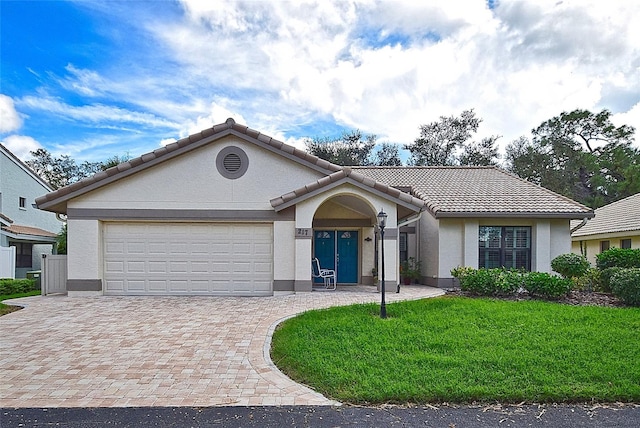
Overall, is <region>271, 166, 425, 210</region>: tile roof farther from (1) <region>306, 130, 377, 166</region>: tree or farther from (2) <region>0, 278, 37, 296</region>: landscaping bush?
(1) <region>306, 130, 377, 166</region>: tree

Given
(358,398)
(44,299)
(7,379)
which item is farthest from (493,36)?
(44,299)

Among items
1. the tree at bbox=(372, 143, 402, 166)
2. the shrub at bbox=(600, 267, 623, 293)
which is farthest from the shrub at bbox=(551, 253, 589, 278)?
the tree at bbox=(372, 143, 402, 166)

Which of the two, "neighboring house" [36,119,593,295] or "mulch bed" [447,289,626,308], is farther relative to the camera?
"neighboring house" [36,119,593,295]

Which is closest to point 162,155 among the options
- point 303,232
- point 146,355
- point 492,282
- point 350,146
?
point 303,232

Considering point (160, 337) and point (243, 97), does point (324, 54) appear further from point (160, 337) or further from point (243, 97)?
point (160, 337)

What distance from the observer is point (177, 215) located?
488 inches

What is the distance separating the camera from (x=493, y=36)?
13.1 m

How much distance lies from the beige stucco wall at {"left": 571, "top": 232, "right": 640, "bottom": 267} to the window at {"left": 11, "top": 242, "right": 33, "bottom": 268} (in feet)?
86.8

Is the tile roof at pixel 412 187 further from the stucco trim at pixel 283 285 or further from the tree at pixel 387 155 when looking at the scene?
the tree at pixel 387 155

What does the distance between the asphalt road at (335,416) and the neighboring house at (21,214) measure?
17468 millimetres

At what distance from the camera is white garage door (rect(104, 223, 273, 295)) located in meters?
12.4

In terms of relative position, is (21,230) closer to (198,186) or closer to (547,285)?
(198,186)

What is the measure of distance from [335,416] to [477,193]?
42.2ft

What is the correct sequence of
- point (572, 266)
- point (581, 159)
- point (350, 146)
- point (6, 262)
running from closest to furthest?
point (572, 266) < point (6, 262) < point (581, 159) < point (350, 146)
